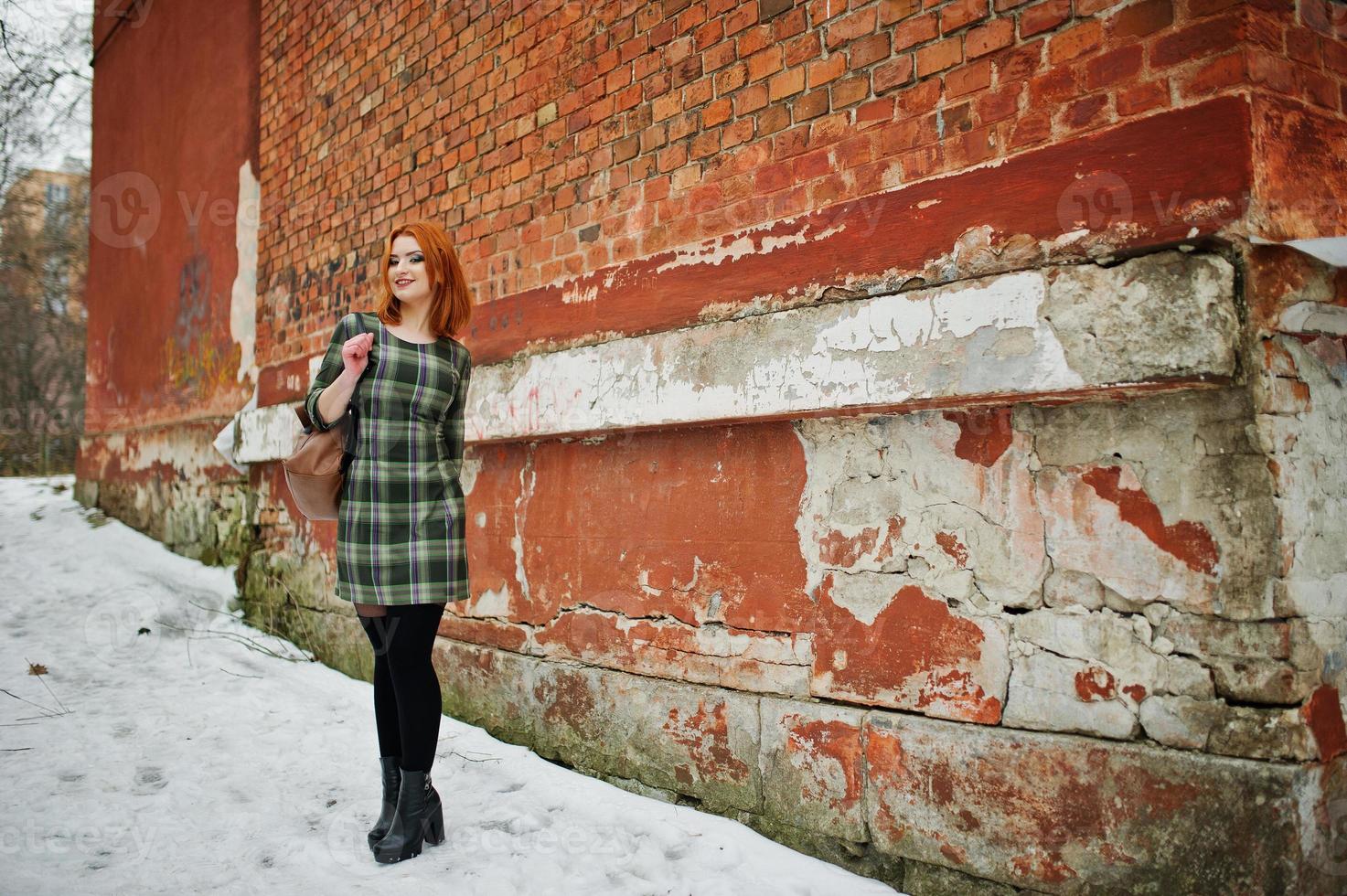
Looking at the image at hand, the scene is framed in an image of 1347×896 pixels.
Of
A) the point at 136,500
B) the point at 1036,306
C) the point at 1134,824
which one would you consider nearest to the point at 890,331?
the point at 1036,306

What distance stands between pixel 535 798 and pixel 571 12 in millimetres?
2800

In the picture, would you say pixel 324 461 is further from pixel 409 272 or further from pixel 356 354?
pixel 409 272

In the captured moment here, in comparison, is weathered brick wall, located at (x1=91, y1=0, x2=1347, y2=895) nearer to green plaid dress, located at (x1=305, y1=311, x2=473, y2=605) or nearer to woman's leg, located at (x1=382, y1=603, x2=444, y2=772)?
green plaid dress, located at (x1=305, y1=311, x2=473, y2=605)

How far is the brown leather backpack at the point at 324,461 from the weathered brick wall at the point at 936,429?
821 mm

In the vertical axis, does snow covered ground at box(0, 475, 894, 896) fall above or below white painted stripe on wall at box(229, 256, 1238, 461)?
below

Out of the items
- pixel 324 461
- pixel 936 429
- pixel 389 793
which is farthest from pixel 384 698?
pixel 936 429

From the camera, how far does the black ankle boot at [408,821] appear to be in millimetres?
2395

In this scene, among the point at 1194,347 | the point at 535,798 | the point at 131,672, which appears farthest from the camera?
the point at 131,672

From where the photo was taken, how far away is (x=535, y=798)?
2893 millimetres

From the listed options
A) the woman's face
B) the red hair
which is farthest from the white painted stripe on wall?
the woman's face

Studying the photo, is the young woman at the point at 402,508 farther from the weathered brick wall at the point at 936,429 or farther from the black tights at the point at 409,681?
Answer: the weathered brick wall at the point at 936,429

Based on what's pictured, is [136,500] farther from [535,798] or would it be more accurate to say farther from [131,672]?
[535,798]

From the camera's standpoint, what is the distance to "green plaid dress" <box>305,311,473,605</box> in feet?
7.70

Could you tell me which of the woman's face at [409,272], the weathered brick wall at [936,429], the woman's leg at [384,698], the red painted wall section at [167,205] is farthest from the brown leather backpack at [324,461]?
the red painted wall section at [167,205]
